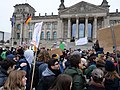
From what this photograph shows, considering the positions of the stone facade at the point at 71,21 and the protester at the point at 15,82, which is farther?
the stone facade at the point at 71,21

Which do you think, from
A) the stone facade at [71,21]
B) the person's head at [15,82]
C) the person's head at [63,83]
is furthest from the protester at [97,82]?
the stone facade at [71,21]

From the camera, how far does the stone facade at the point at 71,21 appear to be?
6366 cm

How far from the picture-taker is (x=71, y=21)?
67688mm

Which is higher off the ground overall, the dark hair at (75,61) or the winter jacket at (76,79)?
the dark hair at (75,61)

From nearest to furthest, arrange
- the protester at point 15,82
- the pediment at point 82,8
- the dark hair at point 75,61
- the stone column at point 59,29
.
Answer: the protester at point 15,82 → the dark hair at point 75,61 → the pediment at point 82,8 → the stone column at point 59,29

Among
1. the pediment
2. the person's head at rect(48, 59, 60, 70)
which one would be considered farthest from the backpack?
the pediment

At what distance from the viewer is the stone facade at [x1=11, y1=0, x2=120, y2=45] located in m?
63.7

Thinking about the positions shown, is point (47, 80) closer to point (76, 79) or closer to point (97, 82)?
point (76, 79)

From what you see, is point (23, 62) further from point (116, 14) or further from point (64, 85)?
point (116, 14)

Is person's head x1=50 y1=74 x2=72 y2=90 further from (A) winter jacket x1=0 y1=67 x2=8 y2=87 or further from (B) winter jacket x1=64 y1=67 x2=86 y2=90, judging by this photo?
(A) winter jacket x1=0 y1=67 x2=8 y2=87

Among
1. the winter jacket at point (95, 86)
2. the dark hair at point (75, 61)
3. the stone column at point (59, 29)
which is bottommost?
the winter jacket at point (95, 86)

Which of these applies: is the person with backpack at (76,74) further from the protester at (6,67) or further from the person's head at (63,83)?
the protester at (6,67)

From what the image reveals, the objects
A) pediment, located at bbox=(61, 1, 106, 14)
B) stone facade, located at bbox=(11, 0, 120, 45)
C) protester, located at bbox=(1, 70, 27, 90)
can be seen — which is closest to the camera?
protester, located at bbox=(1, 70, 27, 90)

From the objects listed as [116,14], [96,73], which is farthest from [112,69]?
[116,14]
